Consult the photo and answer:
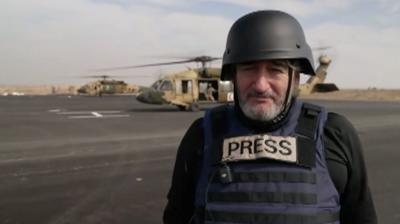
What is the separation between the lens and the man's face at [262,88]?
6.11ft

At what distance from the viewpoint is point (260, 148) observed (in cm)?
182

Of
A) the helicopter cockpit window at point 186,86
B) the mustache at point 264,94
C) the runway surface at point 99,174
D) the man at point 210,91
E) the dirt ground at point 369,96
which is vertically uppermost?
the mustache at point 264,94

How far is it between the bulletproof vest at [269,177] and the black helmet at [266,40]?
0.82ft

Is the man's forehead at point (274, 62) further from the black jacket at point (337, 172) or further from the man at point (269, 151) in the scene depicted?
the black jacket at point (337, 172)

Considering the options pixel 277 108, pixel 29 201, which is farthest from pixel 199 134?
pixel 29 201

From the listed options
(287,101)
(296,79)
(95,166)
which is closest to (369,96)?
(95,166)

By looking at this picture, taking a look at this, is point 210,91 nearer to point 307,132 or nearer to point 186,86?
point 186,86

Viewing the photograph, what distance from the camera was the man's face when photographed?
6.11 ft

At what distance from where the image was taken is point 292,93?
1956mm

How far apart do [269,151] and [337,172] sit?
280 millimetres

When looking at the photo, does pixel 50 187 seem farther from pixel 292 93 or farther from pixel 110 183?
pixel 292 93

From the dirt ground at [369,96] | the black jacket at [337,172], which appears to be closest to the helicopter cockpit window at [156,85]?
the black jacket at [337,172]

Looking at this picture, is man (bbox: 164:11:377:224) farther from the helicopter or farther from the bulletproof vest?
the helicopter

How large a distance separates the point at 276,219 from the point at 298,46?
734 mm
